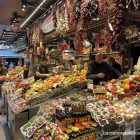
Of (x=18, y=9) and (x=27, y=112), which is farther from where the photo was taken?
(x=18, y=9)

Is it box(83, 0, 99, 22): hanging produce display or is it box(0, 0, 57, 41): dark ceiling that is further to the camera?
box(0, 0, 57, 41): dark ceiling

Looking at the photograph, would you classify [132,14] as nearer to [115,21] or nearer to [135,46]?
[115,21]

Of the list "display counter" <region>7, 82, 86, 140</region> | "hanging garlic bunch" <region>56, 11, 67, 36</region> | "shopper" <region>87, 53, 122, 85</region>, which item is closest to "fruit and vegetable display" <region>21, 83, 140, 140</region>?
"display counter" <region>7, 82, 86, 140</region>

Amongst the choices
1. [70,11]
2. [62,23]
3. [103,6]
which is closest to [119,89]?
[103,6]

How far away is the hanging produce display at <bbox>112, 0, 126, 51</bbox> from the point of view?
282 centimetres

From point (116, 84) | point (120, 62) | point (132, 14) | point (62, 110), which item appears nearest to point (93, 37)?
point (120, 62)

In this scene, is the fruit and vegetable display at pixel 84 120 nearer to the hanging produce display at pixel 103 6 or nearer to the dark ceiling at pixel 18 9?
the hanging produce display at pixel 103 6

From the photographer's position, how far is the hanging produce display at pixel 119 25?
2.82m

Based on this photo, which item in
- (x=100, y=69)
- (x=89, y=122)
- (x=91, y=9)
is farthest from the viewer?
(x=100, y=69)

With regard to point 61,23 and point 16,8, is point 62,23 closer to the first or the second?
point 61,23

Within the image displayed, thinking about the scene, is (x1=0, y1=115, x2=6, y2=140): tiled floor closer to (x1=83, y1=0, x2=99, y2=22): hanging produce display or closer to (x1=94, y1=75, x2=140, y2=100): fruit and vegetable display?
(x1=94, y1=75, x2=140, y2=100): fruit and vegetable display

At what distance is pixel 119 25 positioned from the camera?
113 inches

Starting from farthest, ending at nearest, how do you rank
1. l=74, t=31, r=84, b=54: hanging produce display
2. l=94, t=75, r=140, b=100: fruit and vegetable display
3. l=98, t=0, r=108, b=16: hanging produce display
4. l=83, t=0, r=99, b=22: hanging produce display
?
l=74, t=31, r=84, b=54: hanging produce display, l=83, t=0, r=99, b=22: hanging produce display, l=98, t=0, r=108, b=16: hanging produce display, l=94, t=75, r=140, b=100: fruit and vegetable display

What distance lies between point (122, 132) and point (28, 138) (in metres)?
1.07
